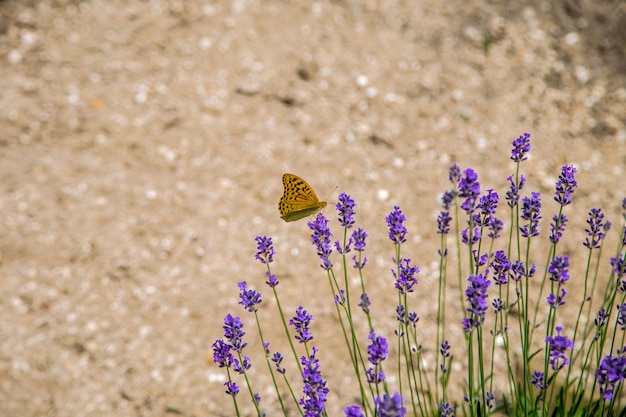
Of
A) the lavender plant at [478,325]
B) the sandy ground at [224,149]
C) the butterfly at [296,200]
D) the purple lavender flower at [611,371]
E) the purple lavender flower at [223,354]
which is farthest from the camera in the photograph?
the sandy ground at [224,149]

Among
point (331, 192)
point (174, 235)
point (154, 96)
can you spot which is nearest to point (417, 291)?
point (331, 192)

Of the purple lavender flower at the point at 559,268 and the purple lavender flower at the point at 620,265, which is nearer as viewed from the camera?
the purple lavender flower at the point at 559,268

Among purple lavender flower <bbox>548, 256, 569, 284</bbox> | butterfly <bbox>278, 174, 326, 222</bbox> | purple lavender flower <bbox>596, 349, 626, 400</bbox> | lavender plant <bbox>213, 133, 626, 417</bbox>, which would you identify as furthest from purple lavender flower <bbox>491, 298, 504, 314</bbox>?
butterfly <bbox>278, 174, 326, 222</bbox>

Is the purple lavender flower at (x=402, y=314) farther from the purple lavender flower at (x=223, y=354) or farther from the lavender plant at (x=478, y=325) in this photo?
the purple lavender flower at (x=223, y=354)

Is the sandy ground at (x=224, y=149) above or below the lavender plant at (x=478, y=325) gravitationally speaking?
above

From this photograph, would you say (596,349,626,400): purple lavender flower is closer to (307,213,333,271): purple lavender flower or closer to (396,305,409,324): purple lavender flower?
(396,305,409,324): purple lavender flower

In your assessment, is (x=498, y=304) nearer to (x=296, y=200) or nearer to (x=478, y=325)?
(x=478, y=325)

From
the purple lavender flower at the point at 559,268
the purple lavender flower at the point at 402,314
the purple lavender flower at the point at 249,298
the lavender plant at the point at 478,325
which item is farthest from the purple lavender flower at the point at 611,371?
the purple lavender flower at the point at 249,298

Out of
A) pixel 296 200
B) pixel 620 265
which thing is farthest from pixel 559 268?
pixel 296 200
